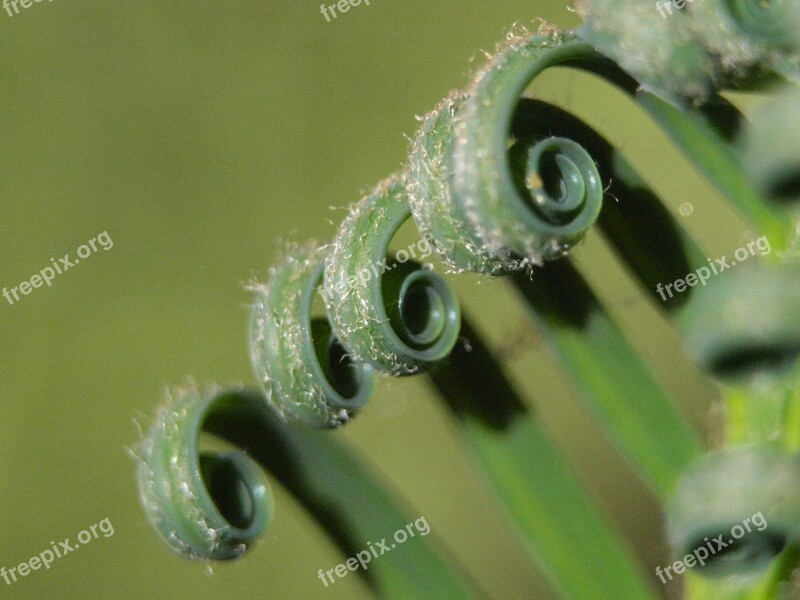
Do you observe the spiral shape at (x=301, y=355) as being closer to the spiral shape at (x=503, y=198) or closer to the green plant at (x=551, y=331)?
the green plant at (x=551, y=331)

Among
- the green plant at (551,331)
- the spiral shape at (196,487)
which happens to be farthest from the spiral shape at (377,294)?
the spiral shape at (196,487)

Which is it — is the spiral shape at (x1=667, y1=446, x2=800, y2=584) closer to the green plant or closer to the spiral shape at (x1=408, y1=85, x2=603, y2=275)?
the green plant

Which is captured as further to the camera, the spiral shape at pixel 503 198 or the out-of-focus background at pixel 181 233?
the out-of-focus background at pixel 181 233

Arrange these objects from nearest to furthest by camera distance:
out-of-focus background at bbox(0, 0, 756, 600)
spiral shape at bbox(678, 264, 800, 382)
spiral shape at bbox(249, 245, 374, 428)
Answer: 1. spiral shape at bbox(678, 264, 800, 382)
2. spiral shape at bbox(249, 245, 374, 428)
3. out-of-focus background at bbox(0, 0, 756, 600)

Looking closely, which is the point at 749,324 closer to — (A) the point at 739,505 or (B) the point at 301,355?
(A) the point at 739,505

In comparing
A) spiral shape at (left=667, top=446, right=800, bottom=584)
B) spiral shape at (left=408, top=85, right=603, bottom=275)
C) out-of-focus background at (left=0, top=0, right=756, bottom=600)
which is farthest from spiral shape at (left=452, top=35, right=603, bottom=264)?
out-of-focus background at (left=0, top=0, right=756, bottom=600)

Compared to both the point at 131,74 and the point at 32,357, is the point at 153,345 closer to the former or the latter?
the point at 32,357

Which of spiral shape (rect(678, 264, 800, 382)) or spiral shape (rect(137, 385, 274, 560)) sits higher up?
spiral shape (rect(137, 385, 274, 560))

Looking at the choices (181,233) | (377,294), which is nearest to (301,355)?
(377,294)

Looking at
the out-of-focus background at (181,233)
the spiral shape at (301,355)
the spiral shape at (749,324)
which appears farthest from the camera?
the out-of-focus background at (181,233)
